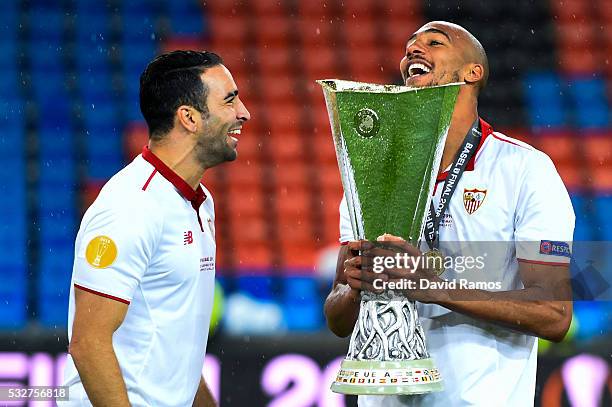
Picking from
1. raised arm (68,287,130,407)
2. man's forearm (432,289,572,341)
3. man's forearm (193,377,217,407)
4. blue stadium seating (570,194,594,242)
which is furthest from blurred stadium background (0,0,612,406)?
raised arm (68,287,130,407)

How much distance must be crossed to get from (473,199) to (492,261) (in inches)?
A: 6.0

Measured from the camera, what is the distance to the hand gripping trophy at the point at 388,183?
2090 mm

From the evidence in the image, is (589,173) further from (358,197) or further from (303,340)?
(358,197)

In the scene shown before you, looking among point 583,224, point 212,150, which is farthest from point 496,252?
point 583,224

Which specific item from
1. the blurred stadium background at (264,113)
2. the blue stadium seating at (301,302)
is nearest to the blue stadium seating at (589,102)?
the blurred stadium background at (264,113)

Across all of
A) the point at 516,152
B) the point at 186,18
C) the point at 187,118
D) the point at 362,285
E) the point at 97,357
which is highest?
the point at 186,18

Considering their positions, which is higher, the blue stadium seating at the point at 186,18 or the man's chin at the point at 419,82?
the blue stadium seating at the point at 186,18

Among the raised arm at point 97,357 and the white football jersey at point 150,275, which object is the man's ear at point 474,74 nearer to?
the white football jersey at point 150,275

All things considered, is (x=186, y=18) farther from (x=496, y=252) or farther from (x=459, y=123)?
(x=496, y=252)

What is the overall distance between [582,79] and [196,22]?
2513 mm

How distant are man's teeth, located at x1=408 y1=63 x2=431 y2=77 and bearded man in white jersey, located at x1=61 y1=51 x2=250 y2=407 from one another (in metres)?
0.43

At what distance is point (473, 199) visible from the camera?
2.45 meters

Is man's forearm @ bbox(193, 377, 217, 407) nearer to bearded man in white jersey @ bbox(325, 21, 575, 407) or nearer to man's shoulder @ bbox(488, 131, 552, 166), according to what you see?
bearded man in white jersey @ bbox(325, 21, 575, 407)

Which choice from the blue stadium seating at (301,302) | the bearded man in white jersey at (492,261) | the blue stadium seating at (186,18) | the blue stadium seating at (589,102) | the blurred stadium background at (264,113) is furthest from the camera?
the blue stadium seating at (186,18)
